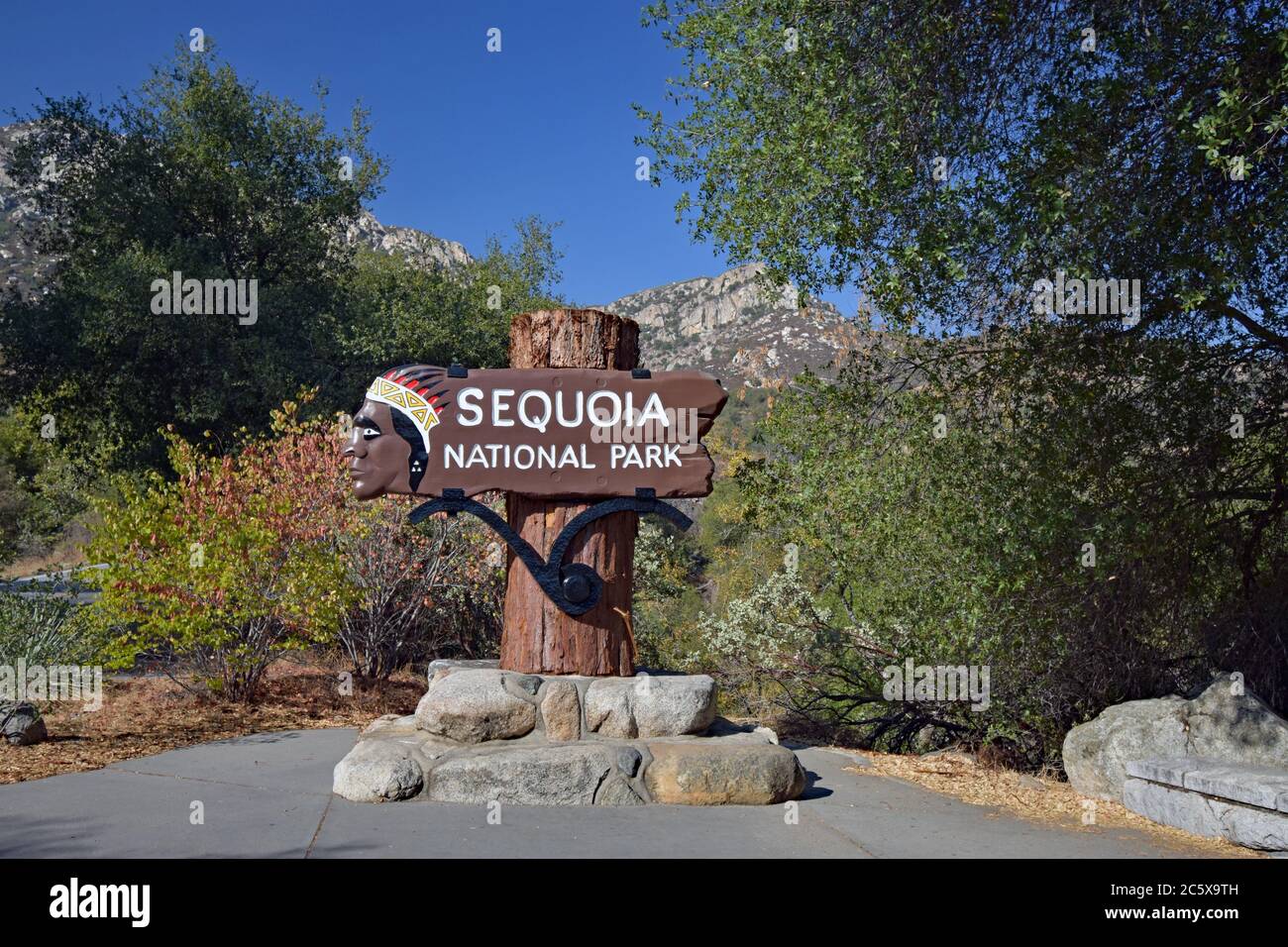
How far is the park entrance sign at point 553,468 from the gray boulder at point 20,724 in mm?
3178

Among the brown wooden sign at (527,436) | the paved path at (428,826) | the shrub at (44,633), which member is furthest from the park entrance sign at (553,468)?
the shrub at (44,633)

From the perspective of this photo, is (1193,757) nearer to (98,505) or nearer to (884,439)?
(884,439)

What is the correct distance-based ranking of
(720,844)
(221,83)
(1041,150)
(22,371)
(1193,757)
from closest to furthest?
1. (720,844)
2. (1193,757)
3. (1041,150)
4. (22,371)
5. (221,83)

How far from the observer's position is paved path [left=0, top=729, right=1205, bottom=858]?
5.27 metres

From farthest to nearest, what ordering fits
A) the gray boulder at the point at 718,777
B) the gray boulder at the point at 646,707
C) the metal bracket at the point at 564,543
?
the metal bracket at the point at 564,543, the gray boulder at the point at 646,707, the gray boulder at the point at 718,777

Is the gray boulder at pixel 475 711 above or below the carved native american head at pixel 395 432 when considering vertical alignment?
below

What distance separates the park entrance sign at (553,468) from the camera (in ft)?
24.2

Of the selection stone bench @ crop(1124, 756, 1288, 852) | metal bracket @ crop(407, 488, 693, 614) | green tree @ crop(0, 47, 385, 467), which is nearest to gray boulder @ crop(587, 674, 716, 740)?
metal bracket @ crop(407, 488, 693, 614)

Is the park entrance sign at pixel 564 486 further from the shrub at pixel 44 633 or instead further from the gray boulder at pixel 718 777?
the shrub at pixel 44 633

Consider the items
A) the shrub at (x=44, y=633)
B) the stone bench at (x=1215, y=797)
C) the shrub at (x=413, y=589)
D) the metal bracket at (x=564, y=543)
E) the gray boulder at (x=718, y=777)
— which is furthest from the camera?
the shrub at (x=413, y=589)

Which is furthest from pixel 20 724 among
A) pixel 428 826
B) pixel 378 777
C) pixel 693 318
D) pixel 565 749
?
pixel 693 318

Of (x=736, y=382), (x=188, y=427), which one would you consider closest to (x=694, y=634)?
(x=188, y=427)
